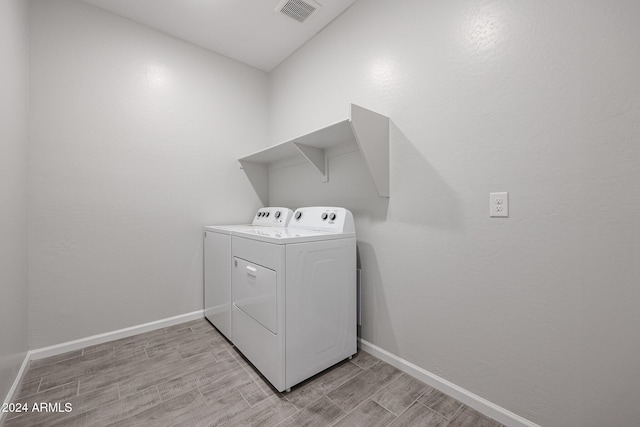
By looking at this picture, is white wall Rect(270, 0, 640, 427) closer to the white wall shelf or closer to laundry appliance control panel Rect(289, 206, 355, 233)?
the white wall shelf

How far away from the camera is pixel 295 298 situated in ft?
4.83

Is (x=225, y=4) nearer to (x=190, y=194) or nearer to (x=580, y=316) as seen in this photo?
(x=190, y=194)

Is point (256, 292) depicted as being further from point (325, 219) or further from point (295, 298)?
point (325, 219)

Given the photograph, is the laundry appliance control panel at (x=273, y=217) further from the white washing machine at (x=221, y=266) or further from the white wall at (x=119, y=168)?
the white wall at (x=119, y=168)

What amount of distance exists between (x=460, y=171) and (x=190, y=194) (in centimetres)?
216

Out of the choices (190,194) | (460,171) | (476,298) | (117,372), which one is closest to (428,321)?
(476,298)

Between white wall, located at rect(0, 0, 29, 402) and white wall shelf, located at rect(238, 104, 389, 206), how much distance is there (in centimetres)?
149

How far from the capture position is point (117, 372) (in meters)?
1.63

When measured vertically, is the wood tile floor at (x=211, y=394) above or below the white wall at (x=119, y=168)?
below

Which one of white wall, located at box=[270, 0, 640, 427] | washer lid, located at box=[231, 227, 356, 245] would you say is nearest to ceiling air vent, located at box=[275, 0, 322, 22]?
white wall, located at box=[270, 0, 640, 427]

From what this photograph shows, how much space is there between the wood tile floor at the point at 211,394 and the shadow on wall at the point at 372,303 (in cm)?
16

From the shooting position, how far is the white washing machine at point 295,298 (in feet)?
4.71

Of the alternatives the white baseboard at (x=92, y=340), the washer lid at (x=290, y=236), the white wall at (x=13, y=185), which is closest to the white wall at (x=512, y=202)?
the washer lid at (x=290, y=236)

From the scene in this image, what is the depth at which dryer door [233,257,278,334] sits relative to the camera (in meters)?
1.47
